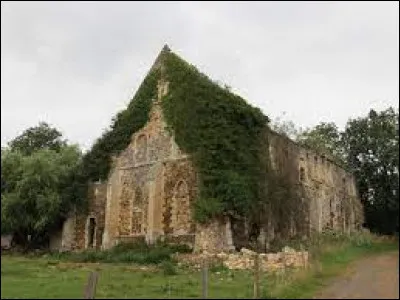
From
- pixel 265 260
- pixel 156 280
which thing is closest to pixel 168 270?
pixel 156 280

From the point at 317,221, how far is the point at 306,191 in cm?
255

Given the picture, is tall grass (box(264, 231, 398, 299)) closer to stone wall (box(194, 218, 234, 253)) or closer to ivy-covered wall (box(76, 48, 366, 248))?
ivy-covered wall (box(76, 48, 366, 248))

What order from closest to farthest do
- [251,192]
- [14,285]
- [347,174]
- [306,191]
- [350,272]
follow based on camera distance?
1. [14,285]
2. [350,272]
3. [251,192]
4. [306,191]
5. [347,174]

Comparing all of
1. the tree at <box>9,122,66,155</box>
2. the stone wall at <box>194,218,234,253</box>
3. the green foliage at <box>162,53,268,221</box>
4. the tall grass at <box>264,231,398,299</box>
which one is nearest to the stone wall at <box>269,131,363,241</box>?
the tall grass at <box>264,231,398,299</box>

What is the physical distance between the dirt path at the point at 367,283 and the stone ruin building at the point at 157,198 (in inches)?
305

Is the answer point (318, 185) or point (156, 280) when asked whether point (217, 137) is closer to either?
point (318, 185)

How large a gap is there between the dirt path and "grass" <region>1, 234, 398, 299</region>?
0.57m

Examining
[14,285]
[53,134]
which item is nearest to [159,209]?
[14,285]

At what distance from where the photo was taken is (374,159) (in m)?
54.3

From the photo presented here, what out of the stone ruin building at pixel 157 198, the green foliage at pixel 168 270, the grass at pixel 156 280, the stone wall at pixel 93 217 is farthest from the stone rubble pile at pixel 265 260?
the stone wall at pixel 93 217

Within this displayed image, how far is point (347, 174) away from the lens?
51.9 meters

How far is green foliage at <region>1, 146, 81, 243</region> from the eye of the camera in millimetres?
37000

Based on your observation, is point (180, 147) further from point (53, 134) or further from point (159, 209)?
point (53, 134)

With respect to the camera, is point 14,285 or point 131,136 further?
point 131,136
